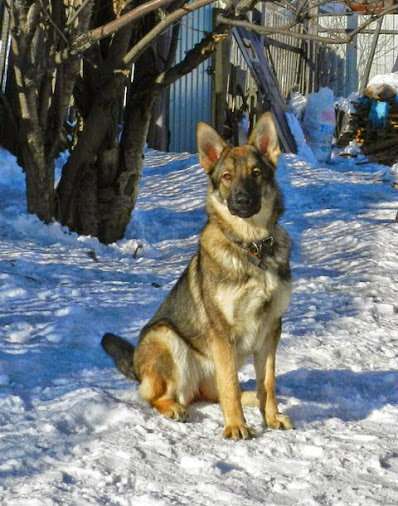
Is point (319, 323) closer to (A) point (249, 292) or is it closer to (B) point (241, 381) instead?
(B) point (241, 381)

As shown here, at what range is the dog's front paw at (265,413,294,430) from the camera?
441 cm

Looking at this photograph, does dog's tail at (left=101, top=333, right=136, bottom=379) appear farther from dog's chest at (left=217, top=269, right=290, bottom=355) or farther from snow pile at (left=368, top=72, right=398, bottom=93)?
snow pile at (left=368, top=72, right=398, bottom=93)

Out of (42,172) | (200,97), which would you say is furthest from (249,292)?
(200,97)

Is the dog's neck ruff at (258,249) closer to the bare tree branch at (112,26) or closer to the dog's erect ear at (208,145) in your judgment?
the dog's erect ear at (208,145)

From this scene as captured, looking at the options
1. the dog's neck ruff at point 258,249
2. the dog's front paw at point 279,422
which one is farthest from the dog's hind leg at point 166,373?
the dog's neck ruff at point 258,249

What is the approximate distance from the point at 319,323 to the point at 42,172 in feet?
11.9

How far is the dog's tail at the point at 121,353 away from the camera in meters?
5.02

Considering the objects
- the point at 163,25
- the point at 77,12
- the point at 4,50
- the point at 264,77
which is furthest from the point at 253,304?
the point at 264,77

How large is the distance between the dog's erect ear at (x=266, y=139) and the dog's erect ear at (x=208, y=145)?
0.62ft

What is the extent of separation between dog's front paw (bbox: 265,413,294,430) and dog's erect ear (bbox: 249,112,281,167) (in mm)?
1407

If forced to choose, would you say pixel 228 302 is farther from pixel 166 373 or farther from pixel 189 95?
pixel 189 95

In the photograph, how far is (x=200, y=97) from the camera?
16.7 meters

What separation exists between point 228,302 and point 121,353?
3.38 ft

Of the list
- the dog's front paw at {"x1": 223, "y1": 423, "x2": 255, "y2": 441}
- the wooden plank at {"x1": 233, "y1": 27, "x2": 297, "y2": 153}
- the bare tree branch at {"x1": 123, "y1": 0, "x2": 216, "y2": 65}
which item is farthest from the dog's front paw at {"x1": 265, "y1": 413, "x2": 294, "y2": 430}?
the wooden plank at {"x1": 233, "y1": 27, "x2": 297, "y2": 153}
